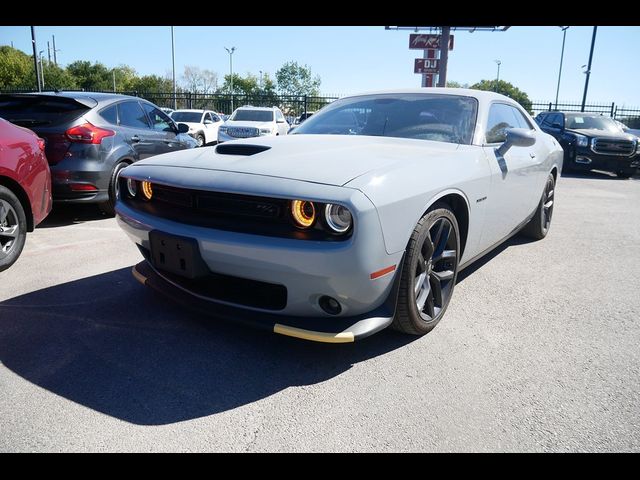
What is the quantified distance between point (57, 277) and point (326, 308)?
7.78 feet

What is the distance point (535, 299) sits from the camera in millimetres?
3387

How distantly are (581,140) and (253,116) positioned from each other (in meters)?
9.07

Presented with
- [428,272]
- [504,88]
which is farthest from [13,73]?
[504,88]

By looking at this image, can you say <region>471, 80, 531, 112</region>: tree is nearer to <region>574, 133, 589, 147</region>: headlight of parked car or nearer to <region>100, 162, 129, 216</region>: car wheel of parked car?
<region>574, 133, 589, 147</region>: headlight of parked car

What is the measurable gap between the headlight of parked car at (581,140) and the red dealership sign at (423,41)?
7224 mm

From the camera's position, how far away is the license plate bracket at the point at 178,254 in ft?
7.52

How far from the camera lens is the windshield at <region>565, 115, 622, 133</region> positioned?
12.4 m

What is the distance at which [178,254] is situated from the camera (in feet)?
7.70

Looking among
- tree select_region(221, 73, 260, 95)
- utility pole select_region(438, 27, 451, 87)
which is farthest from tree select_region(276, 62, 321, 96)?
utility pole select_region(438, 27, 451, 87)

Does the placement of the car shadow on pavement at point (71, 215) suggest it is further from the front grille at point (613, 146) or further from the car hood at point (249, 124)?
the front grille at point (613, 146)

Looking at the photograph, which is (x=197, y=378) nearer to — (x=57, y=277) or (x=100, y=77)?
(x=57, y=277)

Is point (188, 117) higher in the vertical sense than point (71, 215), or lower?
higher

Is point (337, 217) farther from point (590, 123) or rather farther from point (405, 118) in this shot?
point (590, 123)

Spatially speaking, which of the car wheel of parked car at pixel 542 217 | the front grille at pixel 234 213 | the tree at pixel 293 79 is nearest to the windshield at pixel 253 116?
the car wheel of parked car at pixel 542 217
